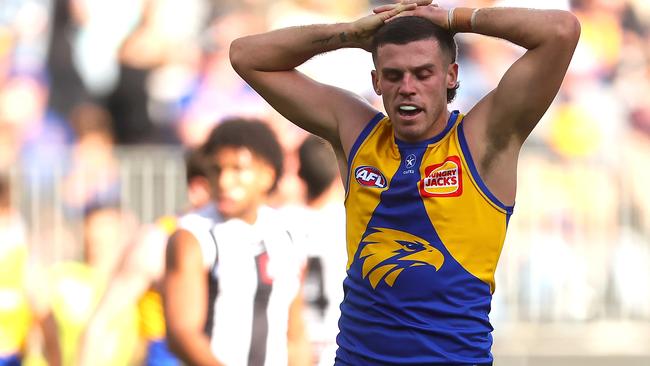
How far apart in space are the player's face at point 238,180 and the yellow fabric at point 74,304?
168 centimetres

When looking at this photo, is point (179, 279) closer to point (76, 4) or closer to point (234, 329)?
point (234, 329)

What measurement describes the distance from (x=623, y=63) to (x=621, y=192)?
116cm

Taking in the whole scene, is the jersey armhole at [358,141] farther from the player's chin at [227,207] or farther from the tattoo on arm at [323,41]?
the player's chin at [227,207]

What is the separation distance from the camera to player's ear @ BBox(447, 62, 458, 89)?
4707mm

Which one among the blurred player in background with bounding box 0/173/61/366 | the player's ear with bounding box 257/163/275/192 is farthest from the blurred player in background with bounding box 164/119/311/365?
the blurred player in background with bounding box 0/173/61/366

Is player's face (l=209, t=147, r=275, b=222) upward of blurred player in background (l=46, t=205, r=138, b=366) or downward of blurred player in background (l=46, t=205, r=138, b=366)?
upward

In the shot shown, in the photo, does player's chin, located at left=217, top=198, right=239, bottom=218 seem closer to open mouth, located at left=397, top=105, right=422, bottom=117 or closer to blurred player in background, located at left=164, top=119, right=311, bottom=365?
blurred player in background, located at left=164, top=119, right=311, bottom=365

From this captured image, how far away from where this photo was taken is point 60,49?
35.9 ft

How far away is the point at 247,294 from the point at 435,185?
2869 mm

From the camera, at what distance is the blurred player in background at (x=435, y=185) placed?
4.50 metres

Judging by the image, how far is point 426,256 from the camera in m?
4.52

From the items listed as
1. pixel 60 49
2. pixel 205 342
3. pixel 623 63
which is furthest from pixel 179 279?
pixel 623 63

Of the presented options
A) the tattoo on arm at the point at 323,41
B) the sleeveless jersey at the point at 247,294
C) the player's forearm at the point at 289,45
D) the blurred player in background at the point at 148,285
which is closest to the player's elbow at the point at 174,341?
the sleeveless jersey at the point at 247,294

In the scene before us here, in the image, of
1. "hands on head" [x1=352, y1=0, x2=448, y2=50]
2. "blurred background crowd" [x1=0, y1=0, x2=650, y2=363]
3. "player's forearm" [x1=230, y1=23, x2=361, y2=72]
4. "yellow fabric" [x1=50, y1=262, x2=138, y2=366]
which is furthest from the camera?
"blurred background crowd" [x1=0, y1=0, x2=650, y2=363]
